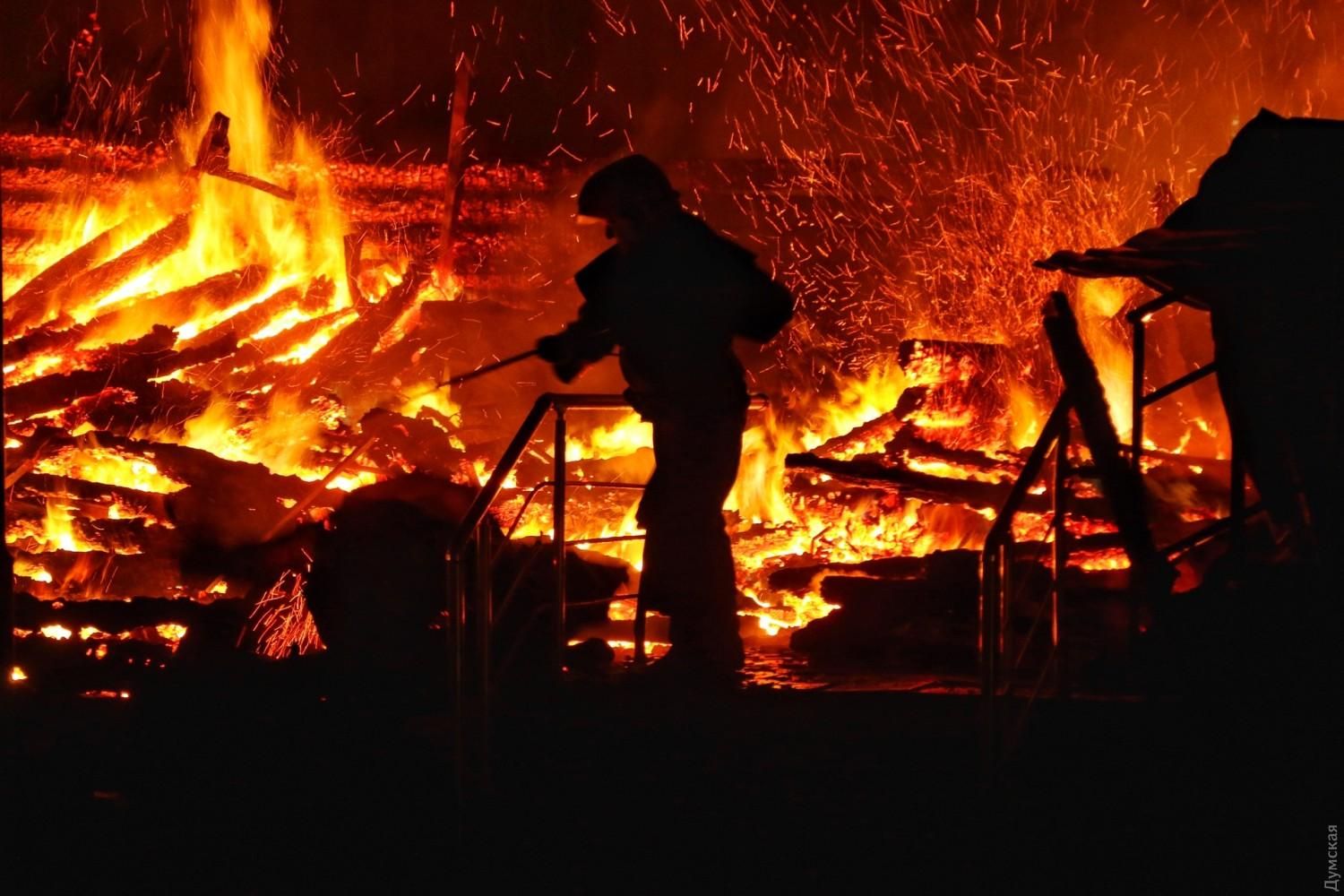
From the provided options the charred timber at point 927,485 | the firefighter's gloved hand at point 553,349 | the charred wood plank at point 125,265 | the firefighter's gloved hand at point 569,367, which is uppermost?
the charred wood plank at point 125,265

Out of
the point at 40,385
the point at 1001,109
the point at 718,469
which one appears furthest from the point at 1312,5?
the point at 40,385

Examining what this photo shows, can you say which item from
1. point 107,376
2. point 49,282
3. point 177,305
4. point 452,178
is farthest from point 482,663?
point 452,178

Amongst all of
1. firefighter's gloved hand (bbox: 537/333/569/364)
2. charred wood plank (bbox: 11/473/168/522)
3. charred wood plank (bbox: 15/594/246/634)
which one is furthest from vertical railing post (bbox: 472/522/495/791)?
charred wood plank (bbox: 11/473/168/522)

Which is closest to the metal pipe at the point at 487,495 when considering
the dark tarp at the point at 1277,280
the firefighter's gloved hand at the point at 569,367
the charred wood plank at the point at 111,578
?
the firefighter's gloved hand at the point at 569,367

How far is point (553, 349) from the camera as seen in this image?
6.18m

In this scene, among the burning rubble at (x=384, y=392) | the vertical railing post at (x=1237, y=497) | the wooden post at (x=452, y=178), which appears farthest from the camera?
the wooden post at (x=452, y=178)

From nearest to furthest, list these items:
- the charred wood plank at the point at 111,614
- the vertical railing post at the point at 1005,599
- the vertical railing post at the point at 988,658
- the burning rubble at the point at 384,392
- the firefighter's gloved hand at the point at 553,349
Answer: the vertical railing post at the point at 988,658, the vertical railing post at the point at 1005,599, the firefighter's gloved hand at the point at 553,349, the charred wood plank at the point at 111,614, the burning rubble at the point at 384,392

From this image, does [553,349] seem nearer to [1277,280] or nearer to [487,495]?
[487,495]

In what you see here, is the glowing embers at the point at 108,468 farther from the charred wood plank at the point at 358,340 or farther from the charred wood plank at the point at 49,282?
the charred wood plank at the point at 49,282

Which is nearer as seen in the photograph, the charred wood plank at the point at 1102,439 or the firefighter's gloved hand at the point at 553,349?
the charred wood plank at the point at 1102,439

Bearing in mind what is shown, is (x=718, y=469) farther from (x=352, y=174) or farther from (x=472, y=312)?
(x=352, y=174)

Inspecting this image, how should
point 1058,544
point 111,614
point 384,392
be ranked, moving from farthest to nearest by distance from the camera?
point 384,392, point 111,614, point 1058,544

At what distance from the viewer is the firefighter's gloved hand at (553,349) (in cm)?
616

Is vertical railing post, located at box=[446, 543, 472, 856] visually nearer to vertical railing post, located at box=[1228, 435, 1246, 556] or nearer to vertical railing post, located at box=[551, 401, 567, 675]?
vertical railing post, located at box=[551, 401, 567, 675]
